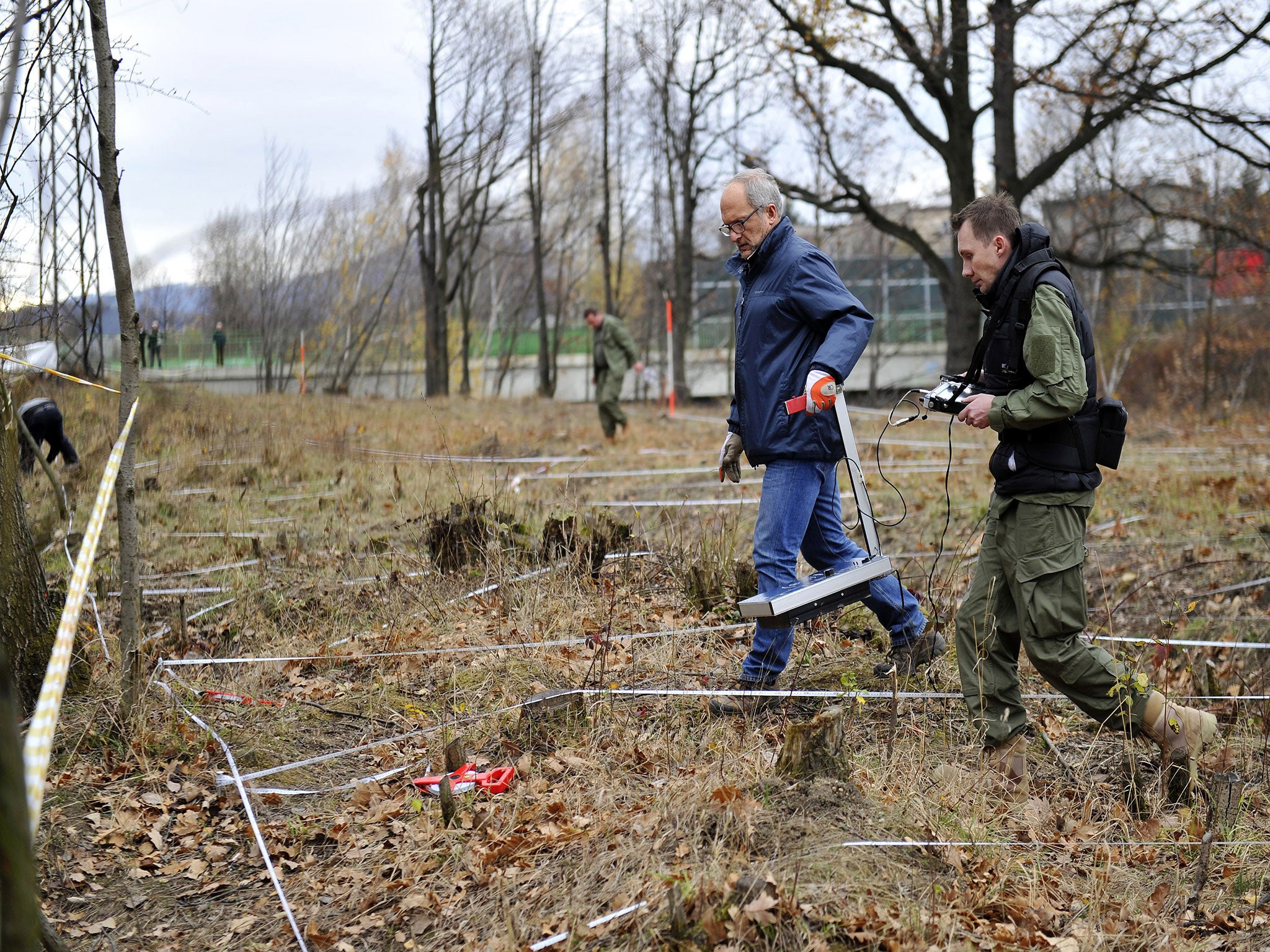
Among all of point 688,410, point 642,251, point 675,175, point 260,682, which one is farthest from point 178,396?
point 642,251

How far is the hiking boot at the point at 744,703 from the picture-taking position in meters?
4.33

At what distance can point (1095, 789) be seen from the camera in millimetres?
3844

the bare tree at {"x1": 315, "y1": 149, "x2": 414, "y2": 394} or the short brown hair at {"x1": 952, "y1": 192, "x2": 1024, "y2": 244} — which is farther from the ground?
the bare tree at {"x1": 315, "y1": 149, "x2": 414, "y2": 394}

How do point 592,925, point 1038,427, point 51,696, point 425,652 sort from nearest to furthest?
1. point 51,696
2. point 592,925
3. point 1038,427
4. point 425,652

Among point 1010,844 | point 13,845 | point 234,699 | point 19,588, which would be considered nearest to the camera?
point 13,845

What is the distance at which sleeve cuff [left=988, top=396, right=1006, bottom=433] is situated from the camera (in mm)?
3502

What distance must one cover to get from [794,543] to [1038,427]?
1136 millimetres

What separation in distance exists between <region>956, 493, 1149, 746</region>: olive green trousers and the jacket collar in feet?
4.71

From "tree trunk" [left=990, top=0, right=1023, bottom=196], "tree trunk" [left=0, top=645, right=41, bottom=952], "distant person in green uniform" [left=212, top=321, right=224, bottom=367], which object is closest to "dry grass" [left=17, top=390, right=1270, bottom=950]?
Answer: "tree trunk" [left=0, top=645, right=41, bottom=952]

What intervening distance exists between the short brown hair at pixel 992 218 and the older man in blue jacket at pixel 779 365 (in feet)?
2.20

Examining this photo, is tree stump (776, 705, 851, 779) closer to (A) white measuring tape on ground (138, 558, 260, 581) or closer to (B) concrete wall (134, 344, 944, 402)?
(A) white measuring tape on ground (138, 558, 260, 581)

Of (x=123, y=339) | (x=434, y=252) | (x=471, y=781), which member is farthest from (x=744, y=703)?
(x=434, y=252)

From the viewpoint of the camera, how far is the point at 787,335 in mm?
4391

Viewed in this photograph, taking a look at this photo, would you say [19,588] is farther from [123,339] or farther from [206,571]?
[206,571]
